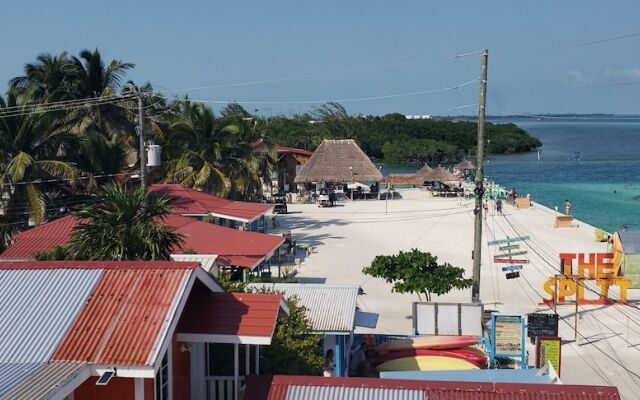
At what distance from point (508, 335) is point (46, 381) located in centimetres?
1126

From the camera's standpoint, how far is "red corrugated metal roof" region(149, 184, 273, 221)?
25.8 m

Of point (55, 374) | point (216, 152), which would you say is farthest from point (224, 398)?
point (216, 152)

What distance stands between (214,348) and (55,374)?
367 cm

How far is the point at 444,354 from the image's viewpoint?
15117 mm

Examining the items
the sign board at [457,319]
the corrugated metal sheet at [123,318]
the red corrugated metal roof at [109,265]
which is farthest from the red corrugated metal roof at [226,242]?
the corrugated metal sheet at [123,318]

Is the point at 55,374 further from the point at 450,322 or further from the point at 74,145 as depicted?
the point at 74,145

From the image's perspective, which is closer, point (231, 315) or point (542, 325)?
point (231, 315)

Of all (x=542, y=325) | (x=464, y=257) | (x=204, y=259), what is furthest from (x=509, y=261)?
(x=204, y=259)

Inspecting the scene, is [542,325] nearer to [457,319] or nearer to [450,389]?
[457,319]

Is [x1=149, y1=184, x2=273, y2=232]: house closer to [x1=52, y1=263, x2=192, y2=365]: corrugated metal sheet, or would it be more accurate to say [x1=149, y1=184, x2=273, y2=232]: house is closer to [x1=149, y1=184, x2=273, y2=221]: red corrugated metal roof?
[x1=149, y1=184, x2=273, y2=221]: red corrugated metal roof

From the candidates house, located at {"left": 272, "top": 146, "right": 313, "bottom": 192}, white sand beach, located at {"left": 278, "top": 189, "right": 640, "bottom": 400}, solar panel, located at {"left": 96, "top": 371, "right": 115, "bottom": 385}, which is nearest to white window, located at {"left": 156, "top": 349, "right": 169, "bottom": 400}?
solar panel, located at {"left": 96, "top": 371, "right": 115, "bottom": 385}

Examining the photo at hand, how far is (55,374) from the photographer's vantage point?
22.4ft

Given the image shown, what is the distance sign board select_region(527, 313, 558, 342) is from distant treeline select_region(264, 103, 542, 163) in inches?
3147

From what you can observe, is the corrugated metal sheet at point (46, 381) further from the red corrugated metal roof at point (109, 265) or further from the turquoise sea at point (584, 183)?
the turquoise sea at point (584, 183)
